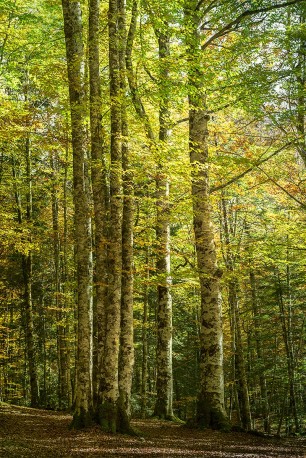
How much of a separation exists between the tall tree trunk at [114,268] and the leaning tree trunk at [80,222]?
47 cm

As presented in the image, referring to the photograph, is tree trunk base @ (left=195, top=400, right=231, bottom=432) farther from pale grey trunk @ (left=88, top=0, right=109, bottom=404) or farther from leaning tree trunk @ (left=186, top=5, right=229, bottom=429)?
pale grey trunk @ (left=88, top=0, right=109, bottom=404)

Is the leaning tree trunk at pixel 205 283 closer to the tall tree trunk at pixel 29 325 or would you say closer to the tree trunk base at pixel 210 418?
the tree trunk base at pixel 210 418

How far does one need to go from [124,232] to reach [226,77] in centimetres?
520

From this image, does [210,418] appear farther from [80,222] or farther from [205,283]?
[80,222]

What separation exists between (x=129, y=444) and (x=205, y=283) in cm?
438

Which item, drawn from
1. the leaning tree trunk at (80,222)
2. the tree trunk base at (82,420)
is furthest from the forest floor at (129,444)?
the leaning tree trunk at (80,222)

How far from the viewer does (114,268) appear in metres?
9.15

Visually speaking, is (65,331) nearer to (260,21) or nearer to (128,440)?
(128,440)

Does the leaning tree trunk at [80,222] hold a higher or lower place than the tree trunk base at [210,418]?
higher

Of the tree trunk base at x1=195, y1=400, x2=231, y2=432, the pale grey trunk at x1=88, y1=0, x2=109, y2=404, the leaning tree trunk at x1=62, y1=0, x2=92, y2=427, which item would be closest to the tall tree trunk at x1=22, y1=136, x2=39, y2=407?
the pale grey trunk at x1=88, y1=0, x2=109, y2=404

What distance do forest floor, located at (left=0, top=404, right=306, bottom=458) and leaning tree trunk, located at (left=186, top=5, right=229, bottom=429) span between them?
0.63m

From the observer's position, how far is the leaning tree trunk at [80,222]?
8938mm

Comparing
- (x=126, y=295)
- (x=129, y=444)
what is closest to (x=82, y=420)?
(x=129, y=444)

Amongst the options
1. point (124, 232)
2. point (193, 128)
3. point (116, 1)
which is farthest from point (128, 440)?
point (116, 1)
